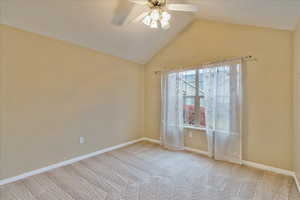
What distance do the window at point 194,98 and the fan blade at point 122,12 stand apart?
1767mm

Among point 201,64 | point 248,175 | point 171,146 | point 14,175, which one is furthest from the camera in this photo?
point 171,146

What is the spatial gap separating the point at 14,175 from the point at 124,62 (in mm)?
2944

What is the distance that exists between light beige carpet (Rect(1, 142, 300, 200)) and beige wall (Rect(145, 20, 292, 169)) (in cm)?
42

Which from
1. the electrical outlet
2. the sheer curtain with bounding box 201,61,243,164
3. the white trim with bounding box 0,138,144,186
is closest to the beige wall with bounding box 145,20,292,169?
the sheer curtain with bounding box 201,61,243,164

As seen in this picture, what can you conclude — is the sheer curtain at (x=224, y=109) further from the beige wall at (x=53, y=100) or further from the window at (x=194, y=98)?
the beige wall at (x=53, y=100)

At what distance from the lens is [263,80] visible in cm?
251

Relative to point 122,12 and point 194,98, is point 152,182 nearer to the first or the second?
point 194,98

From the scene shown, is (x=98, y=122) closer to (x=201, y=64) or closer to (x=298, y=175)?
(x=201, y=64)

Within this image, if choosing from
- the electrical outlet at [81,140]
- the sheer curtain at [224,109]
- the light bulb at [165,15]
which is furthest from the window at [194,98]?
the electrical outlet at [81,140]

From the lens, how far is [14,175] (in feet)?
7.19

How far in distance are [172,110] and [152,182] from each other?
5.87 feet

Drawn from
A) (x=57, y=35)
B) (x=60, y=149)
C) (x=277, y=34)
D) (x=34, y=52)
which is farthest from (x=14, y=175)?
(x=277, y=34)

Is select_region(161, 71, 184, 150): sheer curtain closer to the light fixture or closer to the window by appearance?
the window

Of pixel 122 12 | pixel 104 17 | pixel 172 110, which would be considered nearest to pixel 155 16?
pixel 122 12
